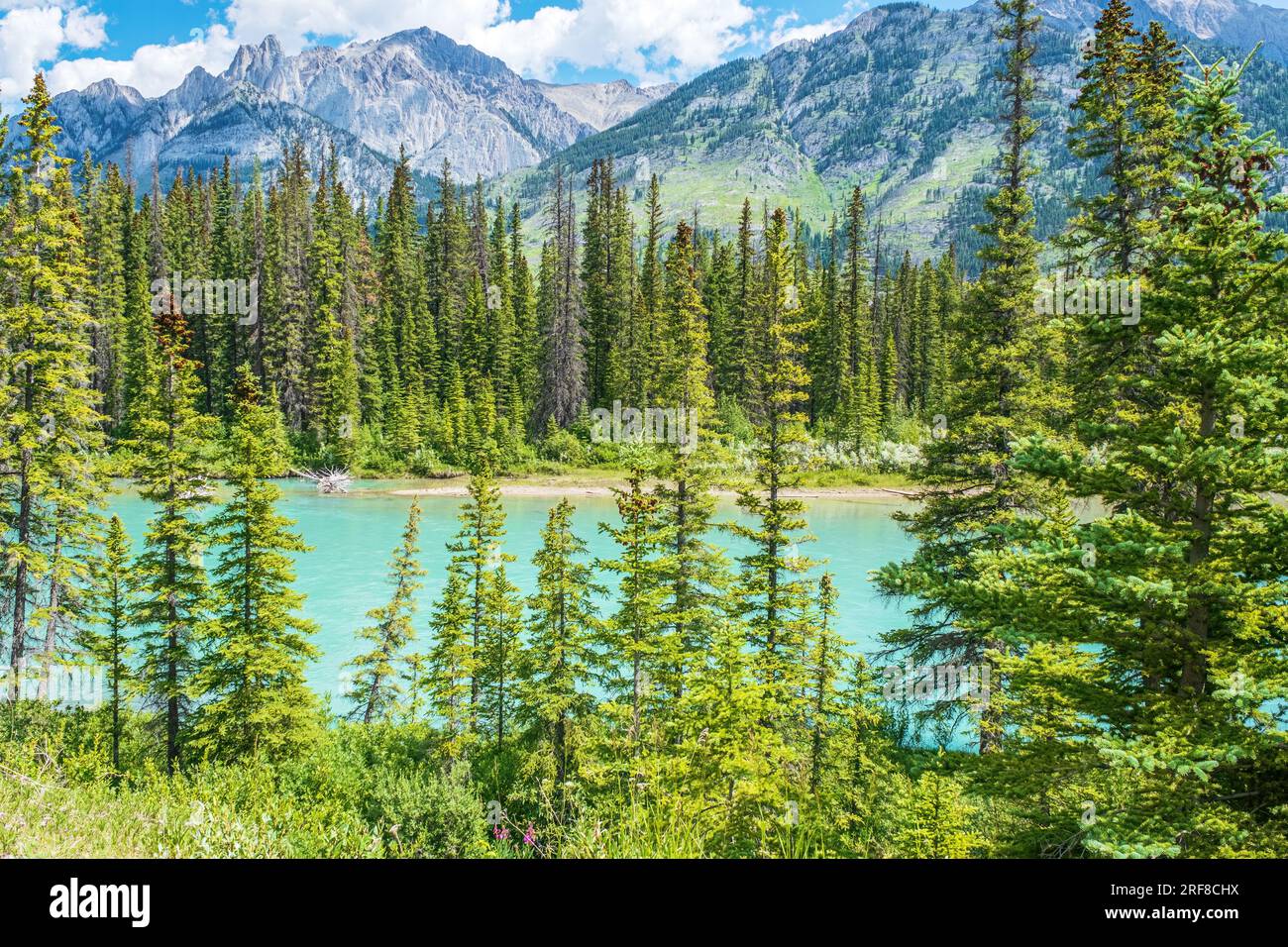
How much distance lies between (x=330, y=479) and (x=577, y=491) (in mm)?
18502

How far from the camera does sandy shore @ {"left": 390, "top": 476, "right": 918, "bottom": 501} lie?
53719mm

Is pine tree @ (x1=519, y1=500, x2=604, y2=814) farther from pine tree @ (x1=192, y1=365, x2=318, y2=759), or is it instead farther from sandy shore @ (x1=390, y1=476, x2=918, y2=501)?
sandy shore @ (x1=390, y1=476, x2=918, y2=501)

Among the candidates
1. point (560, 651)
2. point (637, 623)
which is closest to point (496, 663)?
point (560, 651)

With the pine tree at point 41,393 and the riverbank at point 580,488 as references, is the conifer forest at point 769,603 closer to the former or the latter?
the pine tree at point 41,393

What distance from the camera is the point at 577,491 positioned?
5478cm

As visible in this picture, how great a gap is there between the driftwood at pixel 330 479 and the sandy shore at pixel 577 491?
158 inches

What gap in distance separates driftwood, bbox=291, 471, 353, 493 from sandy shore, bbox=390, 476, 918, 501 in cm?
401

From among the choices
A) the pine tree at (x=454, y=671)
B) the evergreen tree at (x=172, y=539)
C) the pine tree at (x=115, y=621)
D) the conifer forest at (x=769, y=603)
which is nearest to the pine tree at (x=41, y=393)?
the conifer forest at (x=769, y=603)

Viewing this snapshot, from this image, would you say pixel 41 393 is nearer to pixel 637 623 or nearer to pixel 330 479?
pixel 637 623

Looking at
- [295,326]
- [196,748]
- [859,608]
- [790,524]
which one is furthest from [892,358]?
[196,748]
